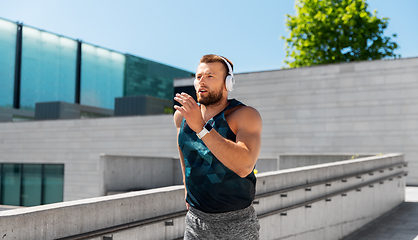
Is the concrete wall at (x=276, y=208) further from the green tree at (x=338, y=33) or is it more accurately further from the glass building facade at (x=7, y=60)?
the glass building facade at (x=7, y=60)

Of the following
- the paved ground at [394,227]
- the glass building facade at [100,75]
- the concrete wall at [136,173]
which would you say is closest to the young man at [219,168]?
the paved ground at [394,227]

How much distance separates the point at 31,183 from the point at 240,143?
28021 millimetres

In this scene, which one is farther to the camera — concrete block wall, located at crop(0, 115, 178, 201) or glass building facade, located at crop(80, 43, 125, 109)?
glass building facade, located at crop(80, 43, 125, 109)

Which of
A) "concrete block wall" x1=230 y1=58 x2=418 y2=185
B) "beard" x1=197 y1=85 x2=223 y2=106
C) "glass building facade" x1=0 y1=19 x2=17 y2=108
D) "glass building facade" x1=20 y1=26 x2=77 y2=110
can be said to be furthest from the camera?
"glass building facade" x1=20 y1=26 x2=77 y2=110

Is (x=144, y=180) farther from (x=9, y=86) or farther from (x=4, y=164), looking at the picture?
(x=9, y=86)

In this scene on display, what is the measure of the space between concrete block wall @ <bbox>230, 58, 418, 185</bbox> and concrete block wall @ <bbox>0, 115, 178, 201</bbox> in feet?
18.3

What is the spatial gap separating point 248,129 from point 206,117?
0.28m

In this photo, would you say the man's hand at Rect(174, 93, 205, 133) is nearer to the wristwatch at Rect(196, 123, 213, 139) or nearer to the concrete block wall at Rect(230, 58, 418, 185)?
the wristwatch at Rect(196, 123, 213, 139)

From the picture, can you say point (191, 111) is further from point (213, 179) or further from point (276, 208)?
point (276, 208)

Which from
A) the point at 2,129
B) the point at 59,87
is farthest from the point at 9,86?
the point at 2,129

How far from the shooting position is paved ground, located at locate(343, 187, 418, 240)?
7821 mm

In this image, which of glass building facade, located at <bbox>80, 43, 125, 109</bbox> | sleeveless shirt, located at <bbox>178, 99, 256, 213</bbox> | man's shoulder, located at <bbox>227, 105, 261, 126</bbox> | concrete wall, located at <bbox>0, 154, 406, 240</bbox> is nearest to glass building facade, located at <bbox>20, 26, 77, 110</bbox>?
glass building facade, located at <bbox>80, 43, 125, 109</bbox>

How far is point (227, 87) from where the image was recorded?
2.23 meters

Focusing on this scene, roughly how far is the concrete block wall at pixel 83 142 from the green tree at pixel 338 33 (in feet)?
47.0
